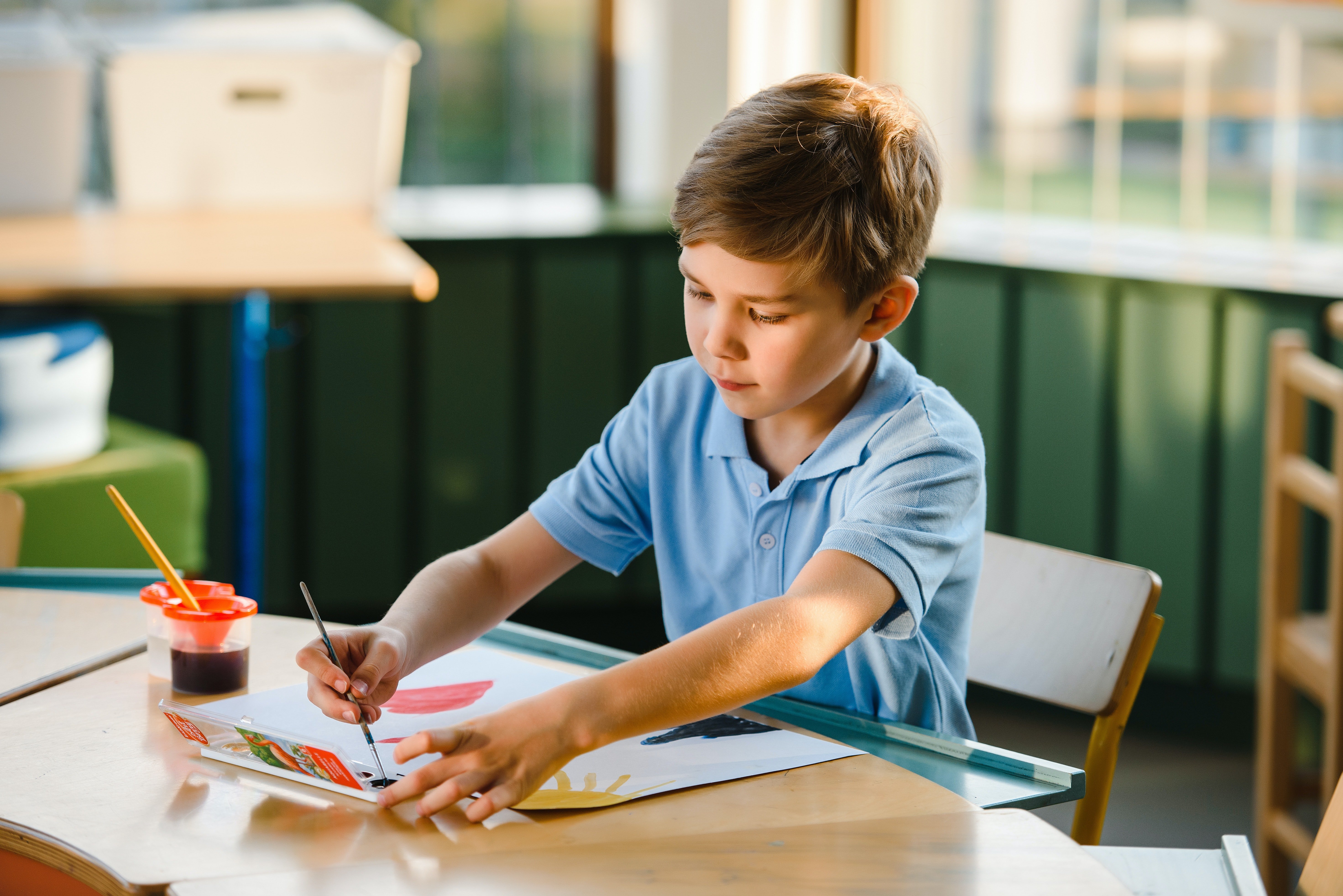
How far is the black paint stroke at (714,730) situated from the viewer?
3.21 ft

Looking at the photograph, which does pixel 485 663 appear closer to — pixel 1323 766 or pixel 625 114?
pixel 1323 766

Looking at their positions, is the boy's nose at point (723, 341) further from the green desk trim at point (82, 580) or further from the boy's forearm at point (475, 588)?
the green desk trim at point (82, 580)

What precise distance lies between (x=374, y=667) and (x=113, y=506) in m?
1.51

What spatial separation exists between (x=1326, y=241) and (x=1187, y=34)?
1.51 ft

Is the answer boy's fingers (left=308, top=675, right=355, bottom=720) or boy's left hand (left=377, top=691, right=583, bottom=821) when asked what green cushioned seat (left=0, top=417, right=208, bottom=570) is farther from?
boy's left hand (left=377, top=691, right=583, bottom=821)

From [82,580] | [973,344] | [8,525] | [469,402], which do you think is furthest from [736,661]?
[469,402]

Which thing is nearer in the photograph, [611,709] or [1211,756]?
[611,709]

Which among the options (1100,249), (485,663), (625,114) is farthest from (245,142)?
(485,663)

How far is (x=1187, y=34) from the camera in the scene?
2.70 m

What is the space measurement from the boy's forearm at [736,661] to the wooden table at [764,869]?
3.6 inches

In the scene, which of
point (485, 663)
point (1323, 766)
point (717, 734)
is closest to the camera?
point (717, 734)

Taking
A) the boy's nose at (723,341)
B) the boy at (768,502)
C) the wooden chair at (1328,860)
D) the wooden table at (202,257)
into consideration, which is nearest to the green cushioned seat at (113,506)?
the wooden table at (202,257)

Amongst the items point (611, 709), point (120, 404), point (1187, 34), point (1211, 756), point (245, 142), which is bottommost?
point (1211, 756)

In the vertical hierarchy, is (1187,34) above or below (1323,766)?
above
